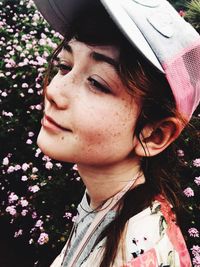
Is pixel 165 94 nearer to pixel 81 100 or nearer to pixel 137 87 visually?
pixel 137 87

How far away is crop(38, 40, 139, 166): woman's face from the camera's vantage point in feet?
3.60

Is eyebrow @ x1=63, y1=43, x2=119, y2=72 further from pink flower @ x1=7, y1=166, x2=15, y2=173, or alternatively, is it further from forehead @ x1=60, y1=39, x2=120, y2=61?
pink flower @ x1=7, y1=166, x2=15, y2=173

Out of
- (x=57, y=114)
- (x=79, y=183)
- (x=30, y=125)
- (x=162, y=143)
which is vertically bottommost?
(x=79, y=183)

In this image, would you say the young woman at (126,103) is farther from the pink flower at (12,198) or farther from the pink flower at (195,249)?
the pink flower at (12,198)

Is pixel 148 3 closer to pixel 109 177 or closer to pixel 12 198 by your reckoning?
pixel 109 177

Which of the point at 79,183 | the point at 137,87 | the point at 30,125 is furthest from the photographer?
the point at 30,125

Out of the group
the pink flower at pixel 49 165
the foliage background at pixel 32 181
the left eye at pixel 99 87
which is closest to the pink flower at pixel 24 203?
the foliage background at pixel 32 181

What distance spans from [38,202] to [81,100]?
6.40ft

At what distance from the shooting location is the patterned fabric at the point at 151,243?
1.08 metres

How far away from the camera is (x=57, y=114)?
1116 mm

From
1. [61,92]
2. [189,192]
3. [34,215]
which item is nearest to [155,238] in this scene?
[61,92]

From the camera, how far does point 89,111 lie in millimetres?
1097

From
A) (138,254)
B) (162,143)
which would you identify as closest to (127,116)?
(162,143)

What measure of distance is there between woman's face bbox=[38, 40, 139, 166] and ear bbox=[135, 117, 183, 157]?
0.17 feet
